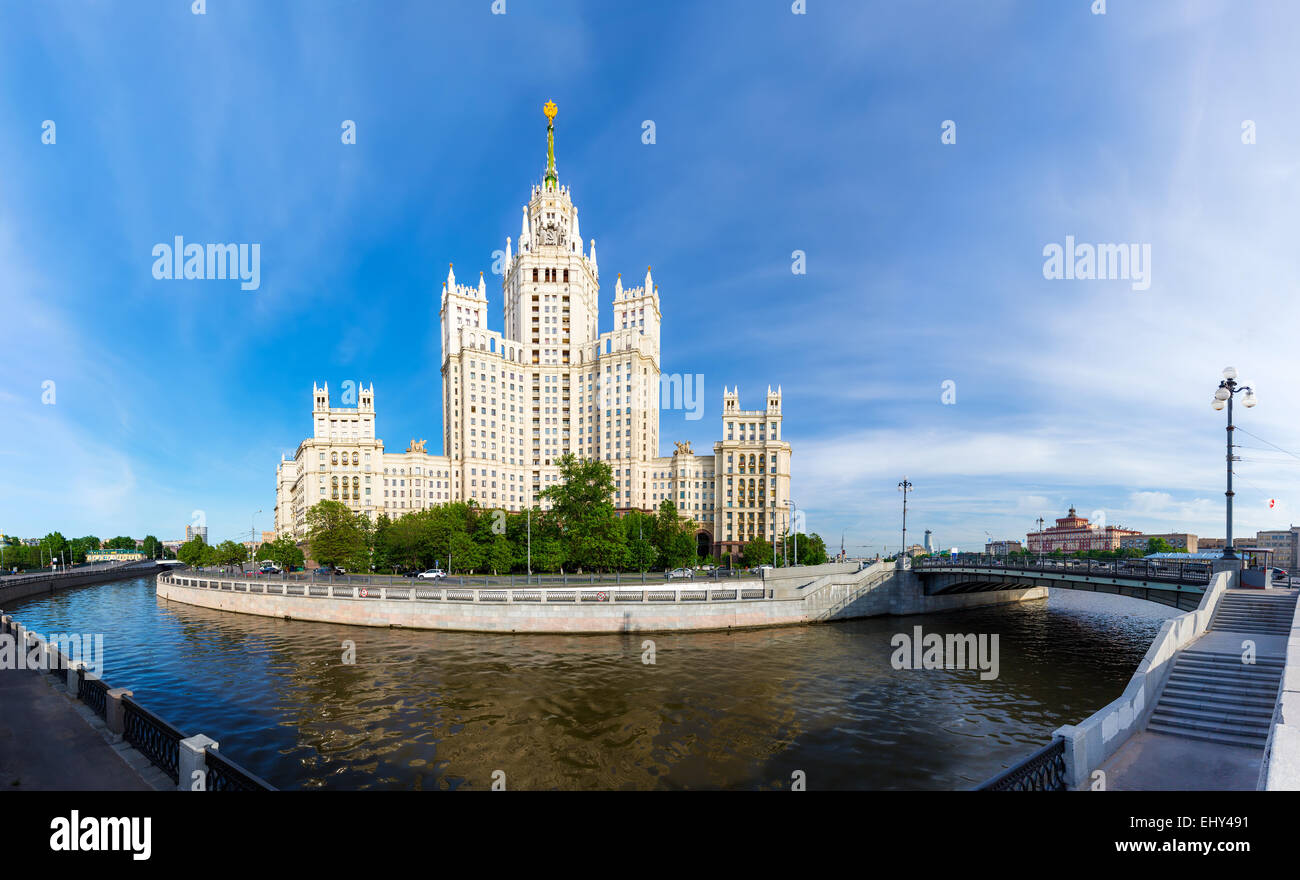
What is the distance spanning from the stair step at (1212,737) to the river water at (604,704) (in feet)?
12.9

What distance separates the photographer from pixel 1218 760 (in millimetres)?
10508

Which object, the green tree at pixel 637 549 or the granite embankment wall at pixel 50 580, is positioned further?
the green tree at pixel 637 549

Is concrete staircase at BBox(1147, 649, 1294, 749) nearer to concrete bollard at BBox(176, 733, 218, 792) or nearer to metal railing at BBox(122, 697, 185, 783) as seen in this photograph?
concrete bollard at BBox(176, 733, 218, 792)

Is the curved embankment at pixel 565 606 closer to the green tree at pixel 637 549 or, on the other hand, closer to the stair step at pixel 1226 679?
the stair step at pixel 1226 679

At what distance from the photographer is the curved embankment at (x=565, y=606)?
3228cm

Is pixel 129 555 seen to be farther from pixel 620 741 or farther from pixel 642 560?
pixel 620 741

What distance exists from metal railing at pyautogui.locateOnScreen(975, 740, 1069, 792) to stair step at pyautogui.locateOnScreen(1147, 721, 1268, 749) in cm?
499

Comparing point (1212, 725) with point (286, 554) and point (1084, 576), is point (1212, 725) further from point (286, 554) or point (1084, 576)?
point (286, 554)

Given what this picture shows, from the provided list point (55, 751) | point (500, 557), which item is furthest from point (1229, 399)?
point (500, 557)

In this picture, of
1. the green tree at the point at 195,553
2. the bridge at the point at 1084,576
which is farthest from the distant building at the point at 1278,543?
the green tree at the point at 195,553

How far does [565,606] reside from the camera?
3228cm

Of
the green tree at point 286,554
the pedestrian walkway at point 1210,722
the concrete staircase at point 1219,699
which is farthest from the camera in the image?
the green tree at point 286,554

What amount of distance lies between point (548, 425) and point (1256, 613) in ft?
379
